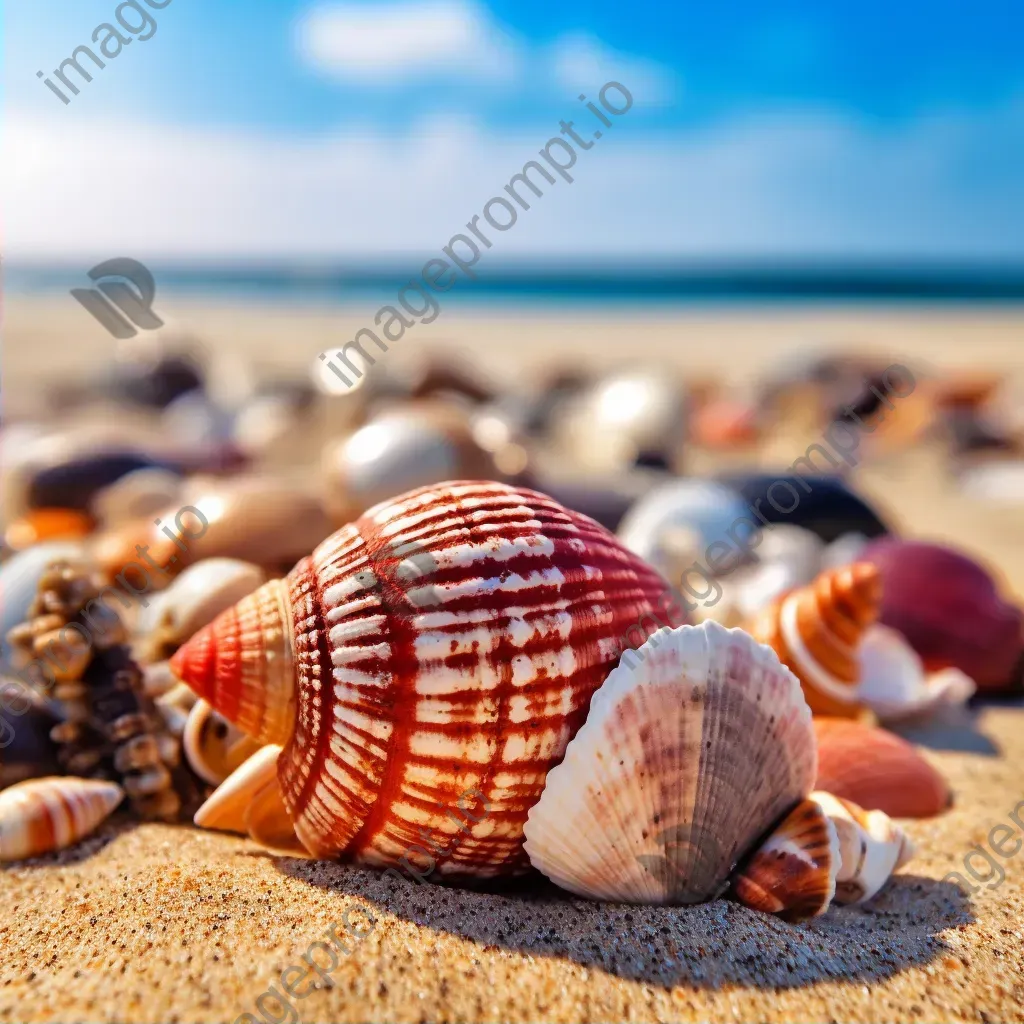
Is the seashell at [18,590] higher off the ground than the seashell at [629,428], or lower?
lower

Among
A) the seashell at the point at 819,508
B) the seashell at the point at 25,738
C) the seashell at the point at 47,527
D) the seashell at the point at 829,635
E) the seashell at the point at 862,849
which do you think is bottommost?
the seashell at the point at 47,527

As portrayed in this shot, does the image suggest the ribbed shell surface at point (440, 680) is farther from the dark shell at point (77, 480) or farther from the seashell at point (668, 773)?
the dark shell at point (77, 480)

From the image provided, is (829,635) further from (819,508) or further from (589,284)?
(589,284)

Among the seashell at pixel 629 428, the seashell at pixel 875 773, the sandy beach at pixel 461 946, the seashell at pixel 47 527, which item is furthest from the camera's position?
the seashell at pixel 629 428

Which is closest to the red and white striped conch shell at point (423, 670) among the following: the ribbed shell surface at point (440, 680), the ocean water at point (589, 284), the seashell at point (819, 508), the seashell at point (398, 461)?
the ribbed shell surface at point (440, 680)

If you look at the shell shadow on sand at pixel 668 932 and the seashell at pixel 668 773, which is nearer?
the shell shadow on sand at pixel 668 932

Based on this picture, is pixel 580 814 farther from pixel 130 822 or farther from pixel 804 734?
pixel 130 822

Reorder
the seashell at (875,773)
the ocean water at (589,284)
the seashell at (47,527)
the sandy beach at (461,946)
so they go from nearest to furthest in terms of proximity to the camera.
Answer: the sandy beach at (461,946)
the seashell at (875,773)
the seashell at (47,527)
the ocean water at (589,284)
